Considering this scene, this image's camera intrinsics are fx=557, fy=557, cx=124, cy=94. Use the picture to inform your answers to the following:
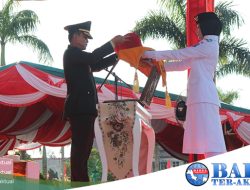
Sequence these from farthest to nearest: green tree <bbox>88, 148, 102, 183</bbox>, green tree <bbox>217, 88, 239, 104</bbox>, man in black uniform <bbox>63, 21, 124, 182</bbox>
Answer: green tree <bbox>217, 88, 239, 104</bbox>, green tree <bbox>88, 148, 102, 183</bbox>, man in black uniform <bbox>63, 21, 124, 182</bbox>

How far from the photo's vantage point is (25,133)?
971cm

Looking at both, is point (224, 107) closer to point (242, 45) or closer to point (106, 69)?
point (242, 45)

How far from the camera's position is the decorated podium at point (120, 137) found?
350 cm

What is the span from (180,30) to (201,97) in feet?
22.2

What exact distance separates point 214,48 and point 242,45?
23.6 ft

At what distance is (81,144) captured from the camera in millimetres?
3613

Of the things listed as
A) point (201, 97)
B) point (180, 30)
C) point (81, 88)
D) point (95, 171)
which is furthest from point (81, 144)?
point (180, 30)

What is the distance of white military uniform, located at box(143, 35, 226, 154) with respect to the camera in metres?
3.56

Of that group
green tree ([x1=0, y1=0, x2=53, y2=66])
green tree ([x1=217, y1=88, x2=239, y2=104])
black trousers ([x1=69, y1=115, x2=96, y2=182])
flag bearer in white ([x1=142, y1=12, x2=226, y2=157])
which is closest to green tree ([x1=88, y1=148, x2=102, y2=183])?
black trousers ([x1=69, y1=115, x2=96, y2=182])

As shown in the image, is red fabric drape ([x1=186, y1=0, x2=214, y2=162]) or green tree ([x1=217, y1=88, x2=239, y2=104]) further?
green tree ([x1=217, y1=88, x2=239, y2=104])

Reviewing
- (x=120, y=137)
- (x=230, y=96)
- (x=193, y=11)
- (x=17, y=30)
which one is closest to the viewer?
(x=120, y=137)

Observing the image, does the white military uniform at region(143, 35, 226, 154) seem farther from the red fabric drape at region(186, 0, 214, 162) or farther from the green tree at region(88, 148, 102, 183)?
the green tree at region(88, 148, 102, 183)

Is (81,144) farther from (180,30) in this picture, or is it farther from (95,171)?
(180,30)

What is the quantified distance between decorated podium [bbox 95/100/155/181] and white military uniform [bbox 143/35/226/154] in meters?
0.34
